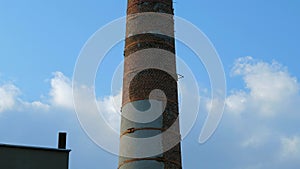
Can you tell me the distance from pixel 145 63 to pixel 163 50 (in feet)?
2.49

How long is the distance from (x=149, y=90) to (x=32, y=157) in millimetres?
4281

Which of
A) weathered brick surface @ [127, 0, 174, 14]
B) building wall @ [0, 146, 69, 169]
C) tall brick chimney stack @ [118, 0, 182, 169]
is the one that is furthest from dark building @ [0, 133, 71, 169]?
weathered brick surface @ [127, 0, 174, 14]

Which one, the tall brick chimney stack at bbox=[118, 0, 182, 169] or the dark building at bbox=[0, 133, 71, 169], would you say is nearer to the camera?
the dark building at bbox=[0, 133, 71, 169]

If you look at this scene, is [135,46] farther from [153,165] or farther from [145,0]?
[153,165]

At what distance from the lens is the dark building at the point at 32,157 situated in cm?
1288

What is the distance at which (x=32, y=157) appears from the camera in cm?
1307

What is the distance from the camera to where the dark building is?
12875 millimetres

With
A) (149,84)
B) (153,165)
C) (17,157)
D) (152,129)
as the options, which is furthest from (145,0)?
(17,157)

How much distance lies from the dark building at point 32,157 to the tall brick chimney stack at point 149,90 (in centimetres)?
242

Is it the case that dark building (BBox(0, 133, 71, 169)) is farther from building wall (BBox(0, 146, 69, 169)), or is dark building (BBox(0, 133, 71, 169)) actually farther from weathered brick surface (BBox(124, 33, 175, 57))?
weathered brick surface (BBox(124, 33, 175, 57))

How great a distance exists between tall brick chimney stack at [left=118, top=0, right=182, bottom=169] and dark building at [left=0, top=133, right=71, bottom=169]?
7.94 feet

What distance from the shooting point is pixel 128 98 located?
1591 cm

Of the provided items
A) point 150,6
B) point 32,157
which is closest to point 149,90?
point 150,6

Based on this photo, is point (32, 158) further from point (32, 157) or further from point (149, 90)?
point (149, 90)
